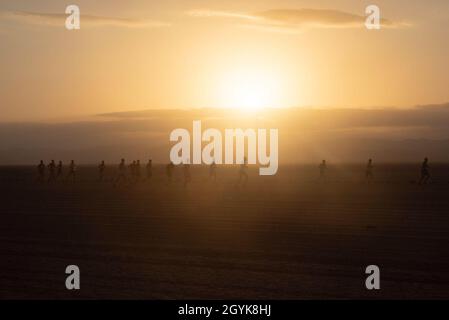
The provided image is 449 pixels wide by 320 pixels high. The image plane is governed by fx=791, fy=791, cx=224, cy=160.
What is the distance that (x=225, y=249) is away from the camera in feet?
50.3

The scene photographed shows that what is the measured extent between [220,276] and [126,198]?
1890cm

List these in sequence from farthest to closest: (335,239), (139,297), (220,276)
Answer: (335,239) → (220,276) → (139,297)

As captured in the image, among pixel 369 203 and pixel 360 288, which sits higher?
pixel 369 203

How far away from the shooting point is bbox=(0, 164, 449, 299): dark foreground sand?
37.9 ft

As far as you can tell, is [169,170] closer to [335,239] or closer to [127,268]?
[335,239]

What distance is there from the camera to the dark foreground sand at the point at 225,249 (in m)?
11.5

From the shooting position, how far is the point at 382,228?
18.9 meters

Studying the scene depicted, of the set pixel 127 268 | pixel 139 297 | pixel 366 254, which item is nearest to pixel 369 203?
pixel 366 254

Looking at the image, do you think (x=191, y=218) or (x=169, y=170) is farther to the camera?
(x=169, y=170)
